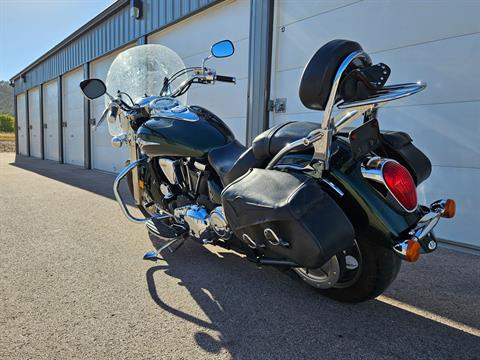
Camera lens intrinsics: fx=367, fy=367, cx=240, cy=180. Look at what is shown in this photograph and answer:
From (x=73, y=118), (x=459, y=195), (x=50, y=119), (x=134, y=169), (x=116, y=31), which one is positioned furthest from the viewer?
(x=50, y=119)

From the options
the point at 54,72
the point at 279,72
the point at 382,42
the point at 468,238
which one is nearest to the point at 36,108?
the point at 54,72

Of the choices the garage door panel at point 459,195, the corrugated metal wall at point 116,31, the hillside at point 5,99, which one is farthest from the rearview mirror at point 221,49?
the hillside at point 5,99

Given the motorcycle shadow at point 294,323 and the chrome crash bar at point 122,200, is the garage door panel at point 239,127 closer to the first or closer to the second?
the chrome crash bar at point 122,200

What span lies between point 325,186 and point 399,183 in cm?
30

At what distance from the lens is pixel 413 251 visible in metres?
1.41

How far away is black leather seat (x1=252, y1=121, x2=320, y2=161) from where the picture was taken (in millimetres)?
1780

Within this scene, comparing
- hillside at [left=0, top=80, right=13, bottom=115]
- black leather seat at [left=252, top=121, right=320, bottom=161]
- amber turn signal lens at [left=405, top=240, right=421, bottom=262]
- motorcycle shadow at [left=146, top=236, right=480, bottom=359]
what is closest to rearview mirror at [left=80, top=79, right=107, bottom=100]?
motorcycle shadow at [left=146, top=236, right=480, bottom=359]

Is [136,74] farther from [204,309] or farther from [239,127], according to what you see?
[239,127]

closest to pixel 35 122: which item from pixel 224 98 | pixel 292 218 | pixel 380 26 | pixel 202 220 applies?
pixel 224 98

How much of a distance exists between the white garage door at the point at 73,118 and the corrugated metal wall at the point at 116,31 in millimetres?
383

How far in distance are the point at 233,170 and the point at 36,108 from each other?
55.7ft

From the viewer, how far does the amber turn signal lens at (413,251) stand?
4.63ft

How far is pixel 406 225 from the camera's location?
153 centimetres

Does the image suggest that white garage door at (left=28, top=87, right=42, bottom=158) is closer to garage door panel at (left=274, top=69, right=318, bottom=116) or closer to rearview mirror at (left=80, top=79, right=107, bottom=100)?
garage door panel at (left=274, top=69, right=318, bottom=116)
